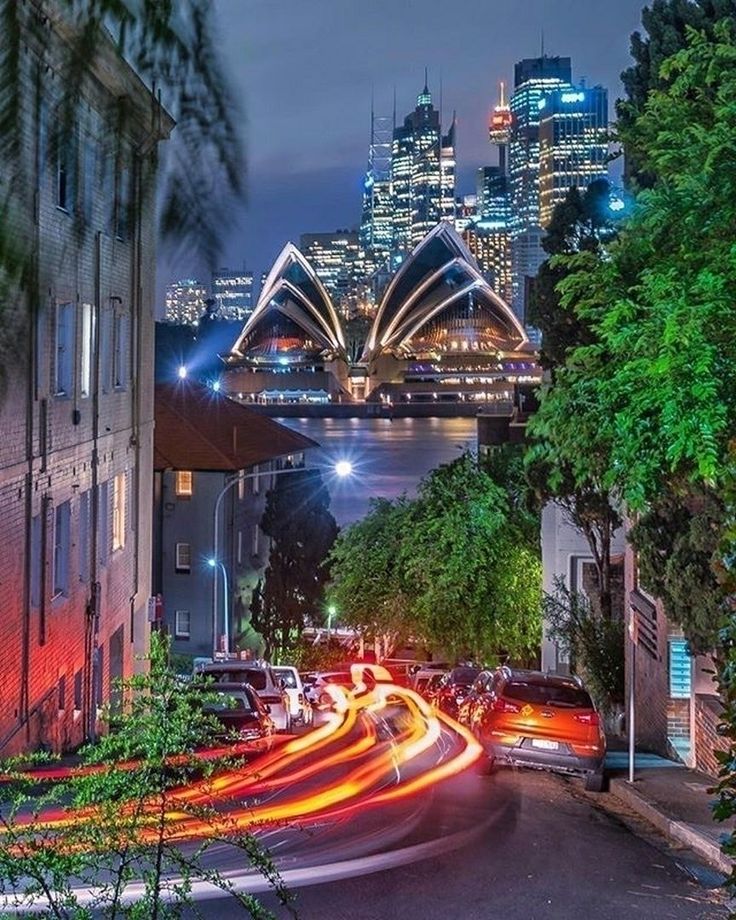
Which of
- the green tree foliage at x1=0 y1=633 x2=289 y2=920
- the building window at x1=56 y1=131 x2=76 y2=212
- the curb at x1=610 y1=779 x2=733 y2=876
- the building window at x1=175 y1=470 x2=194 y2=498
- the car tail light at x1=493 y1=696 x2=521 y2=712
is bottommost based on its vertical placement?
the curb at x1=610 y1=779 x2=733 y2=876

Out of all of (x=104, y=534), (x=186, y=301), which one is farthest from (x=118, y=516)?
(x=186, y=301)

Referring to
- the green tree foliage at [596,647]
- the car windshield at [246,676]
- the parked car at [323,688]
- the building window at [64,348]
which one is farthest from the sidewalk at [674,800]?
the parked car at [323,688]

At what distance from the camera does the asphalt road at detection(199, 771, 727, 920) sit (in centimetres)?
A: 688

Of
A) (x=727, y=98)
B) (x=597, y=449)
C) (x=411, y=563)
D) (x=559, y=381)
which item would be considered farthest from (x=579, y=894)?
(x=411, y=563)

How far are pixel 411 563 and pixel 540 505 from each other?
4430 mm

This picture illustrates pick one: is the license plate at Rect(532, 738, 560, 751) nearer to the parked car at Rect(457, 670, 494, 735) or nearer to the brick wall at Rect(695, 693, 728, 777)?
the parked car at Rect(457, 670, 494, 735)

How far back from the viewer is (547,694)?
40.7 feet

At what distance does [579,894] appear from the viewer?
732 centimetres

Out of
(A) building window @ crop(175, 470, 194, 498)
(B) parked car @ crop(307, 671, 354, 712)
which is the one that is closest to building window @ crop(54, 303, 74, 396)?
(B) parked car @ crop(307, 671, 354, 712)

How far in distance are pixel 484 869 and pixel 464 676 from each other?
12213 millimetres

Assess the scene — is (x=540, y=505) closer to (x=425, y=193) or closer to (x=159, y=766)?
(x=159, y=766)

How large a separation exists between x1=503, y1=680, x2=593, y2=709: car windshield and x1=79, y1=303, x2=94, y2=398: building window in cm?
1100

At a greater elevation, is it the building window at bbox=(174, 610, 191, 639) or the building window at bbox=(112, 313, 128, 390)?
the building window at bbox=(112, 313, 128, 390)

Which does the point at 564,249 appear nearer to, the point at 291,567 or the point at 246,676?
the point at 246,676
